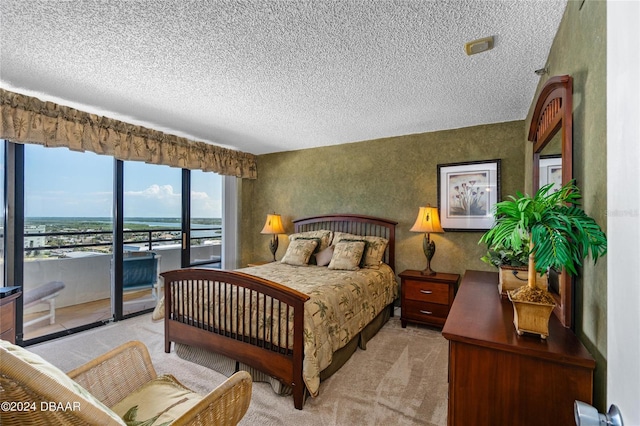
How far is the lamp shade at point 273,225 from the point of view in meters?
4.61

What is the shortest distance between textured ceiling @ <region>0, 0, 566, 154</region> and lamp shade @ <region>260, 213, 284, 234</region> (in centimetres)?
181

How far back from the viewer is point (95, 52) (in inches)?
76.6

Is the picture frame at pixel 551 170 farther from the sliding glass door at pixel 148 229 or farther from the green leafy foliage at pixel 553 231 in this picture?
the sliding glass door at pixel 148 229

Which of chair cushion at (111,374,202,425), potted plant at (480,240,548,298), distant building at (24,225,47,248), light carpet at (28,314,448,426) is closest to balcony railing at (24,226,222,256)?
distant building at (24,225,47,248)

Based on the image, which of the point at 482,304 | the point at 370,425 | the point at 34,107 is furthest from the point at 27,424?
the point at 34,107

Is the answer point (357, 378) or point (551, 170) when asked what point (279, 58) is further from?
point (357, 378)

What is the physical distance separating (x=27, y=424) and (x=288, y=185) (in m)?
4.33

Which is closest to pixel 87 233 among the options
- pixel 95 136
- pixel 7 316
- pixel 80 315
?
pixel 80 315

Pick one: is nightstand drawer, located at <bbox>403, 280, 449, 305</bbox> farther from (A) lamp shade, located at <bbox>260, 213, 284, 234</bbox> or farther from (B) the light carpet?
(A) lamp shade, located at <bbox>260, 213, 284, 234</bbox>

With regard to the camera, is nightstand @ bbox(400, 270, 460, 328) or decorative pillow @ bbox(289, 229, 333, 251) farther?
decorative pillow @ bbox(289, 229, 333, 251)

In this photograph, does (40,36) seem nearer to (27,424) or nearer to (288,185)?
(27,424)

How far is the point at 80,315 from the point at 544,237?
456 cm

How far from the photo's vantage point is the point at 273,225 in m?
4.64

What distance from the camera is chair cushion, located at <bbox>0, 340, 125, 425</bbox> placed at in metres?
0.66
